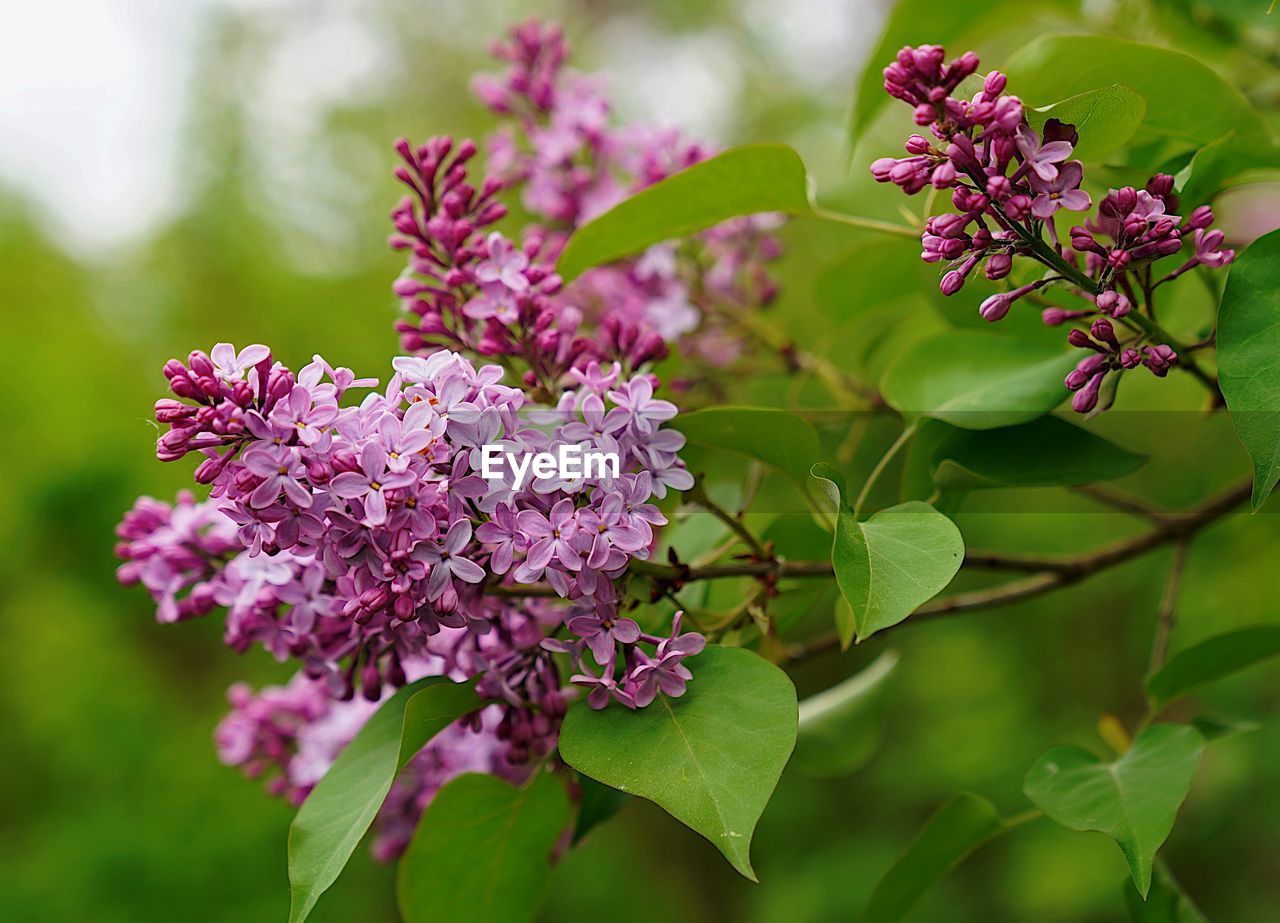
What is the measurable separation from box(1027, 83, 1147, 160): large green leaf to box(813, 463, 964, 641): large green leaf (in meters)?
0.18

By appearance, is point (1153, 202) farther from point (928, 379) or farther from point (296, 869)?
point (296, 869)

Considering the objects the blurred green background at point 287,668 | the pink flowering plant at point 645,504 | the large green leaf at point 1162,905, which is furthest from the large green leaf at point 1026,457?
the blurred green background at point 287,668

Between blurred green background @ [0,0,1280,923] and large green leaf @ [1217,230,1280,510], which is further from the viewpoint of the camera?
blurred green background @ [0,0,1280,923]

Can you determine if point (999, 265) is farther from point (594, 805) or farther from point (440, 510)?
point (594, 805)

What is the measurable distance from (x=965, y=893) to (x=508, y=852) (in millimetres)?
2238

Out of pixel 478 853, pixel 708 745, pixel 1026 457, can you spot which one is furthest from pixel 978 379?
pixel 478 853

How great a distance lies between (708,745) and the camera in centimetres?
49

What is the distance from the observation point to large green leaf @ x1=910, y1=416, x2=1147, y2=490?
1.94ft

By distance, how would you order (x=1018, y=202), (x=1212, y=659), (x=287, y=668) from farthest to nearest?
1. (x=287, y=668)
2. (x=1212, y=659)
3. (x=1018, y=202)

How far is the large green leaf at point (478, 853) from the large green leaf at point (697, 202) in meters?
0.31

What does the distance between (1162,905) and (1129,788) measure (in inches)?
5.9

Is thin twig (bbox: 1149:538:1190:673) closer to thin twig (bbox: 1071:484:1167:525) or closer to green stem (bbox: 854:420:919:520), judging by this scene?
thin twig (bbox: 1071:484:1167:525)

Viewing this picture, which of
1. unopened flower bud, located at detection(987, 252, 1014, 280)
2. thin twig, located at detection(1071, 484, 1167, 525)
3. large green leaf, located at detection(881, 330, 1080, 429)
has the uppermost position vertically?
unopened flower bud, located at detection(987, 252, 1014, 280)

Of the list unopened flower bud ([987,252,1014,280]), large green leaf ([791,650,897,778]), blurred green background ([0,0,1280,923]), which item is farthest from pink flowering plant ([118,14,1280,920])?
blurred green background ([0,0,1280,923])
